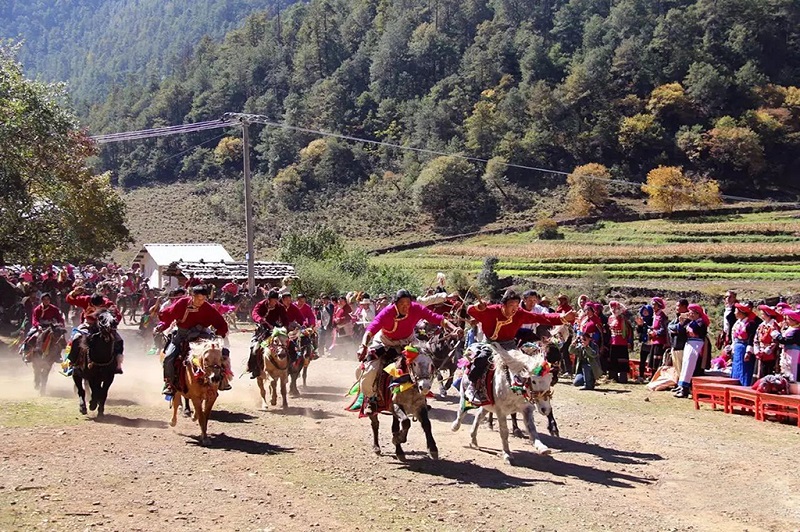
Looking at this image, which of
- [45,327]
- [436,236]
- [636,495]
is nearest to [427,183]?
[436,236]

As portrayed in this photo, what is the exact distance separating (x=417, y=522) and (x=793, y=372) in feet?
30.6

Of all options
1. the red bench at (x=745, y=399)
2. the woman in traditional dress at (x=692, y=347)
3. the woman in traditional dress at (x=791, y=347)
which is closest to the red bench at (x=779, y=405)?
the red bench at (x=745, y=399)

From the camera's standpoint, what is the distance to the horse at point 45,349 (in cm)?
1775

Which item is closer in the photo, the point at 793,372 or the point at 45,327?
the point at 793,372

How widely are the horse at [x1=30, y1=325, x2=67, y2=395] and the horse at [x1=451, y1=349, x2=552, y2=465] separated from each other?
983 cm

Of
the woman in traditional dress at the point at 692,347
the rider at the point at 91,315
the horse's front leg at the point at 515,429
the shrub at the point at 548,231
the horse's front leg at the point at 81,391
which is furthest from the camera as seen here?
the shrub at the point at 548,231

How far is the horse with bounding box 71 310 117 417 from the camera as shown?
14.9 meters

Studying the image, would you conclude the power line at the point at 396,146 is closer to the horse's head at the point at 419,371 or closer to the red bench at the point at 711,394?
the red bench at the point at 711,394

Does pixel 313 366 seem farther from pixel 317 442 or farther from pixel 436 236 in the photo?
pixel 436 236

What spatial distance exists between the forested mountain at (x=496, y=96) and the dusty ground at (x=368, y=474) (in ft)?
303

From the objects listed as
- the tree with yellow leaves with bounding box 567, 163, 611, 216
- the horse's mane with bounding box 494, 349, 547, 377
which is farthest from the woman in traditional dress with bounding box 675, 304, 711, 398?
the tree with yellow leaves with bounding box 567, 163, 611, 216

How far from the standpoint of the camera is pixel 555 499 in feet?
34.0

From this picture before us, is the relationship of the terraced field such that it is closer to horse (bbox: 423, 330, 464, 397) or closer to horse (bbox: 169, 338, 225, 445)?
horse (bbox: 423, 330, 464, 397)

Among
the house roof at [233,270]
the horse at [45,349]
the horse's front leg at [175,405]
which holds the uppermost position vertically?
the house roof at [233,270]
